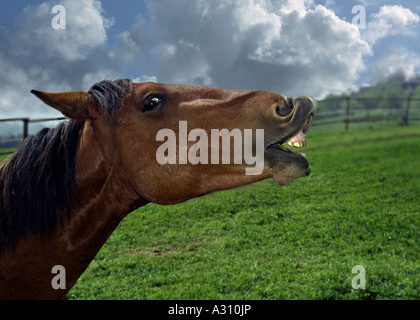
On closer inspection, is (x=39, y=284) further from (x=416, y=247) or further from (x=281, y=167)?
(x=416, y=247)

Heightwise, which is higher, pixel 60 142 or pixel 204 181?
pixel 60 142

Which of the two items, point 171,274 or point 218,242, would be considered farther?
point 218,242

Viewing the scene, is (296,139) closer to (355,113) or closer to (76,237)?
(76,237)

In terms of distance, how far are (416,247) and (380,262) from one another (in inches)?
48.1

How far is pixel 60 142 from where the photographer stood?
215 cm

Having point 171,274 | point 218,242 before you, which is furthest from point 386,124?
point 171,274

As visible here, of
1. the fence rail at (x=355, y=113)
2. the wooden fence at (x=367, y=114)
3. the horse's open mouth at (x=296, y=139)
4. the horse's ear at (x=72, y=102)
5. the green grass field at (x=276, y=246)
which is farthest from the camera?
the wooden fence at (x=367, y=114)

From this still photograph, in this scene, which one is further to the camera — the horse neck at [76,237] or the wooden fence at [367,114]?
the wooden fence at [367,114]

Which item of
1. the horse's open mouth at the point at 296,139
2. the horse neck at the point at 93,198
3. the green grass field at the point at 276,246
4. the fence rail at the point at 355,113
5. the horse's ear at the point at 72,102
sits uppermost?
the fence rail at the point at 355,113

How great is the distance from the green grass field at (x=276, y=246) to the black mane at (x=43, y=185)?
97.0 inches

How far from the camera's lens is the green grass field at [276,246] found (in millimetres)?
5512

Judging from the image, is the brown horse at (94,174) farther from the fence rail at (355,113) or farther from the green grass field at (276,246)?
the fence rail at (355,113)

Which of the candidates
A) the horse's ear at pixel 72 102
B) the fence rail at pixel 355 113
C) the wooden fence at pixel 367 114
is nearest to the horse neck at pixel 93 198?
the horse's ear at pixel 72 102

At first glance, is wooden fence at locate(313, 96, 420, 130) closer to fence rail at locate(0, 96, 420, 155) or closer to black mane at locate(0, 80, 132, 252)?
fence rail at locate(0, 96, 420, 155)
